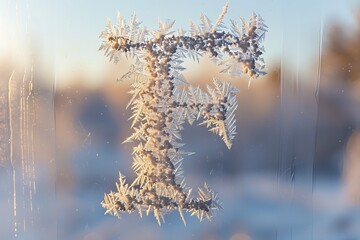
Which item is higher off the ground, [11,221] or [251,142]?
[251,142]

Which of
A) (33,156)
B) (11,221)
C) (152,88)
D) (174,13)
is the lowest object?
(11,221)

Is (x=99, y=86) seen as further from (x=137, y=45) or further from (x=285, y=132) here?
(x=285, y=132)

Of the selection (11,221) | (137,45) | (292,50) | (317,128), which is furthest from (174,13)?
(11,221)
